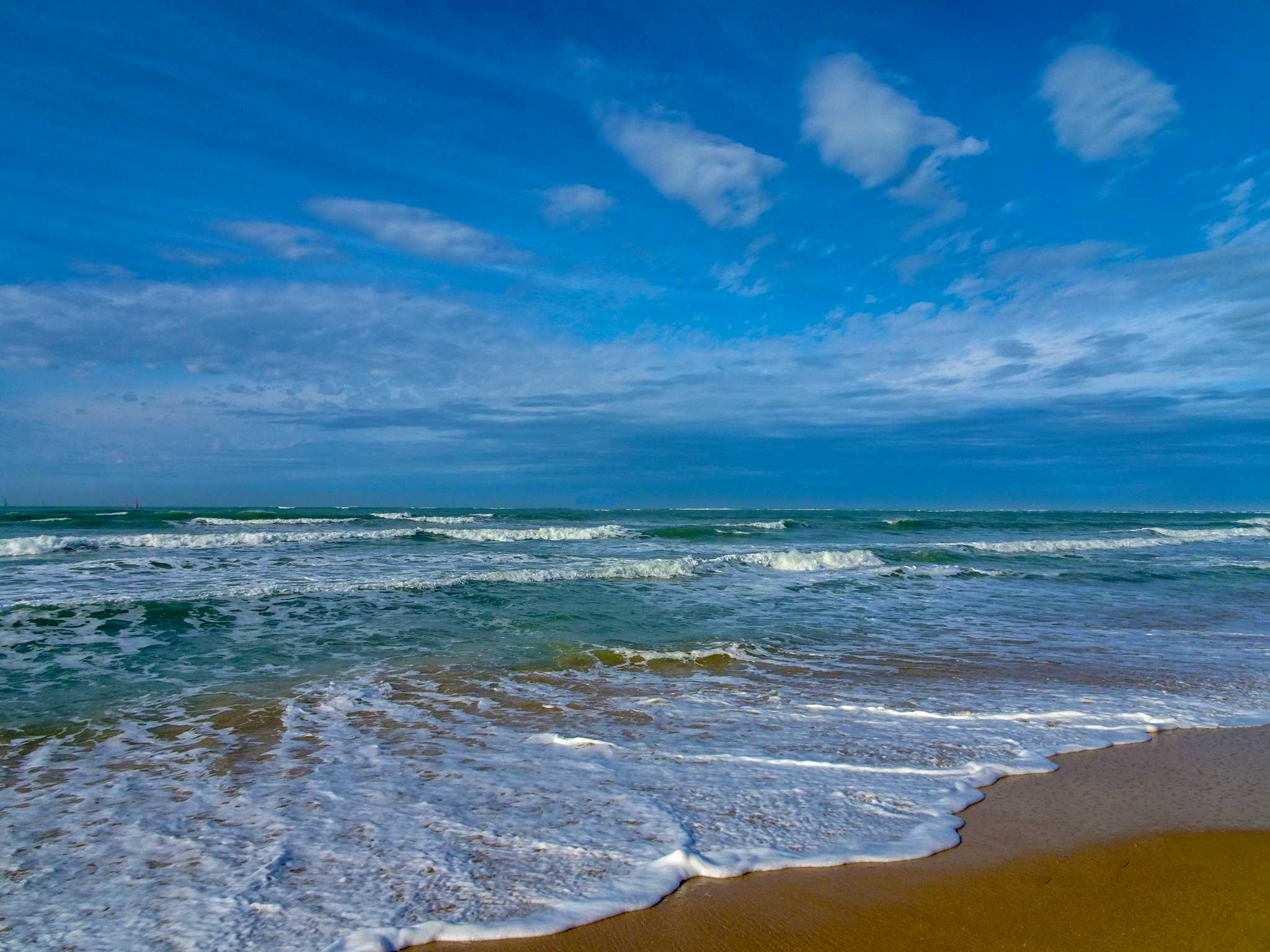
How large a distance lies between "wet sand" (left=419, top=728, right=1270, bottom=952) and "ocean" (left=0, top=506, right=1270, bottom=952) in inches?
6.7

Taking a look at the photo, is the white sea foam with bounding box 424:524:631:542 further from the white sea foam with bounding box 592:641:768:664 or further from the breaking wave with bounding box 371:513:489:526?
the white sea foam with bounding box 592:641:768:664

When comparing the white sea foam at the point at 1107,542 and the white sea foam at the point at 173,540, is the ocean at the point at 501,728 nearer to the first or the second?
the white sea foam at the point at 173,540

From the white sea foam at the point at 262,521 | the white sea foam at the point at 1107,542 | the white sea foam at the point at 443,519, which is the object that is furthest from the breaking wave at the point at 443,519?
the white sea foam at the point at 1107,542

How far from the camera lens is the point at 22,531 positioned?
27.0 m

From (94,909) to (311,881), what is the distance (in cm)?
80

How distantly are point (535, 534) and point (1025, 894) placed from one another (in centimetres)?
2646

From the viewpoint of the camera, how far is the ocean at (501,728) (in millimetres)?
3213

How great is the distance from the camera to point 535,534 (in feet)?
95.3

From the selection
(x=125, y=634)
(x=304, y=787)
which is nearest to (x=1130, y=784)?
(x=304, y=787)

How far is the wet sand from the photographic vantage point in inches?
111

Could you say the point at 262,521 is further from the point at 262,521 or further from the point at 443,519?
the point at 443,519

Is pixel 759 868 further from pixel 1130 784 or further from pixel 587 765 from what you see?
pixel 1130 784

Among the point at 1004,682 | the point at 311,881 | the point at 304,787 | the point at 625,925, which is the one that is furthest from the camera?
the point at 1004,682

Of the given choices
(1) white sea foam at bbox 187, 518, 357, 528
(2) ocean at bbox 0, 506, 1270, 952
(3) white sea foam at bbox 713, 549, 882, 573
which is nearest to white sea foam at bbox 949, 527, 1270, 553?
(3) white sea foam at bbox 713, 549, 882, 573
